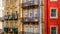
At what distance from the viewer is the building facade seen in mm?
14172

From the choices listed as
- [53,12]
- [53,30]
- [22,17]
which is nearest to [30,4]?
[22,17]

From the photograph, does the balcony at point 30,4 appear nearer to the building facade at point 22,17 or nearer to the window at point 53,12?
the building facade at point 22,17

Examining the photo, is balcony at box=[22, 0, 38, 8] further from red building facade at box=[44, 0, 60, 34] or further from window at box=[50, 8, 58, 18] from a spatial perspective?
window at box=[50, 8, 58, 18]

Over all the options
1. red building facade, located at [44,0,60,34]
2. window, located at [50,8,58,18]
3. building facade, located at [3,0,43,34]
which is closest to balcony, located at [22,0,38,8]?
building facade, located at [3,0,43,34]

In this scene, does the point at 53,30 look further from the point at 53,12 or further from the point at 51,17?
the point at 53,12

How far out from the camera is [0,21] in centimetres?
1609

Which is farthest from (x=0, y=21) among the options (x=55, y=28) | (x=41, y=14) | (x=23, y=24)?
(x=55, y=28)

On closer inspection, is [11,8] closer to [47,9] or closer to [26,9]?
[26,9]

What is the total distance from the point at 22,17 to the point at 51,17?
2893 millimetres

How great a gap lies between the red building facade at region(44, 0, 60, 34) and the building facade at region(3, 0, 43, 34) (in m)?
0.66

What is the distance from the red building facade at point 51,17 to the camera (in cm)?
1341

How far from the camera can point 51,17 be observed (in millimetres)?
13555

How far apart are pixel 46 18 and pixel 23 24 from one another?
2.55 m

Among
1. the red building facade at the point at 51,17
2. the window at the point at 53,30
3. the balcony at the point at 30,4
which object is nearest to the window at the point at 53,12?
the red building facade at the point at 51,17
